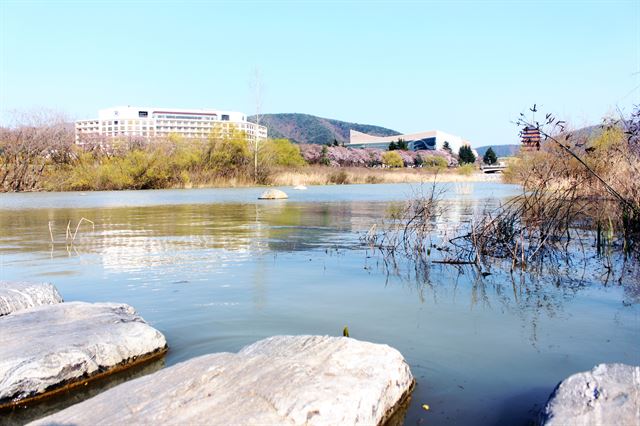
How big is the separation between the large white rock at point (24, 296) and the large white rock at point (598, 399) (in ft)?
13.9

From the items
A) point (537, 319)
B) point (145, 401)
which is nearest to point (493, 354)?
point (537, 319)

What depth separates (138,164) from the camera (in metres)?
35.8

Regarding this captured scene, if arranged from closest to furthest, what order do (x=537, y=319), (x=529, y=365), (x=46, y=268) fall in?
(x=529, y=365) → (x=537, y=319) → (x=46, y=268)

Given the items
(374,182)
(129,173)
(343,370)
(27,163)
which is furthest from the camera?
(374,182)

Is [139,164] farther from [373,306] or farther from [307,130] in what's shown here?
[307,130]

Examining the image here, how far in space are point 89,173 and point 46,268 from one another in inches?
1109

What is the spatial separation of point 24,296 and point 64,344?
1.65 meters

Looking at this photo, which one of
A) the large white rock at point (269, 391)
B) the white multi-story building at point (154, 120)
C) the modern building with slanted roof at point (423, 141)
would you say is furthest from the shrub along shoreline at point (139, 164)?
the modern building with slanted roof at point (423, 141)

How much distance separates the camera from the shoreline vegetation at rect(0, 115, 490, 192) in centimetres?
3269

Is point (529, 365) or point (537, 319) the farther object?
point (537, 319)

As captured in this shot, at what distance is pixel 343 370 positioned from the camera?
3229 millimetres

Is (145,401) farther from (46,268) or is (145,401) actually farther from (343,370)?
(46,268)

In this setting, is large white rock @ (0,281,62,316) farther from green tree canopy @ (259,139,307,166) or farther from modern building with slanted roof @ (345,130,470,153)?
modern building with slanted roof @ (345,130,470,153)

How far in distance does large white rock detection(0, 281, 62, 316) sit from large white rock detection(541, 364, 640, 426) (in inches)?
167
